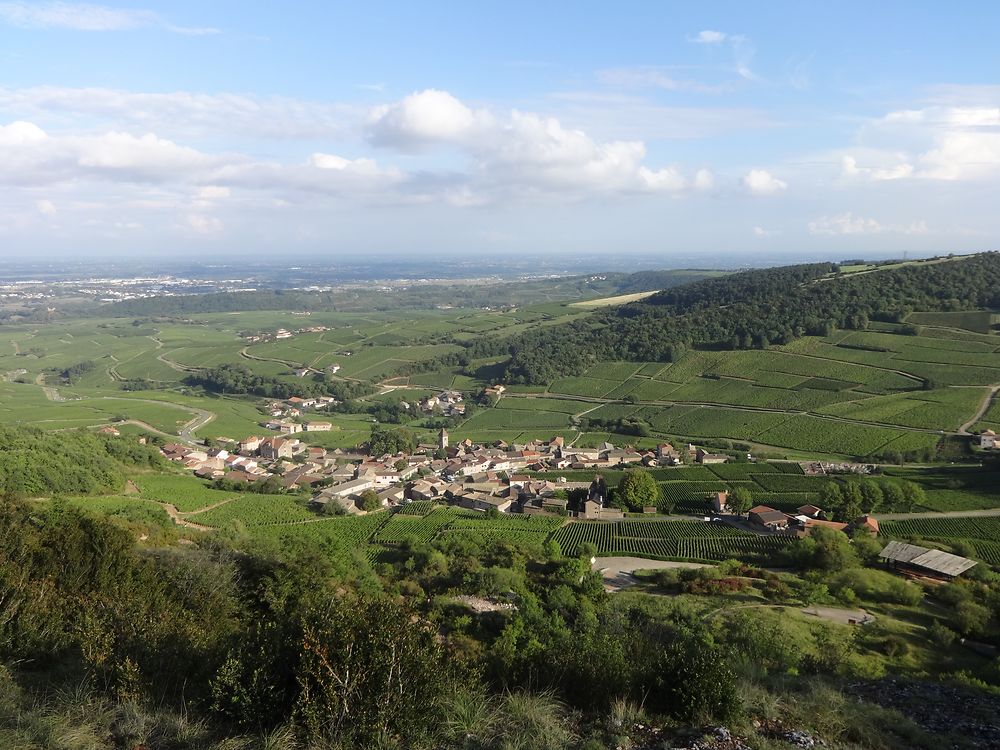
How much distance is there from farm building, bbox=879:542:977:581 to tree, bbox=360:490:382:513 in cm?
2769

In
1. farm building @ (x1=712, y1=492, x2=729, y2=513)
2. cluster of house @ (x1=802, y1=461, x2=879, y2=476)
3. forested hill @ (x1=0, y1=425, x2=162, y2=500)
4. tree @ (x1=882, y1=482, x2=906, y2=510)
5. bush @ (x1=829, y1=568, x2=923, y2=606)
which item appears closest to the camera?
bush @ (x1=829, y1=568, x2=923, y2=606)

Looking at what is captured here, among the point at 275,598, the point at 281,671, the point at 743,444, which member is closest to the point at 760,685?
the point at 281,671

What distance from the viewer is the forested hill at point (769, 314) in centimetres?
7294

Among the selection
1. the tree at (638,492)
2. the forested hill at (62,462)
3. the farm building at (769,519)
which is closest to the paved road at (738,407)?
the farm building at (769,519)

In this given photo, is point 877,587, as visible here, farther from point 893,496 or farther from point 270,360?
point 270,360

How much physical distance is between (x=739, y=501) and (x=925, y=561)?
10.3m

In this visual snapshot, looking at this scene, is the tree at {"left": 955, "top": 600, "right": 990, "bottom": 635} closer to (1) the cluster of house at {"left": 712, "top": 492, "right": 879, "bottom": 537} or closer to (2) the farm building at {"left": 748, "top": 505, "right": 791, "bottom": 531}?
(1) the cluster of house at {"left": 712, "top": 492, "right": 879, "bottom": 537}

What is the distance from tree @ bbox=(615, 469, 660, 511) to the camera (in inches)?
1449

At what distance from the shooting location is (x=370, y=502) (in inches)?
1492

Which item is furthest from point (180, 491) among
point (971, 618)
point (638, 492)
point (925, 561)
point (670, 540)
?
point (925, 561)

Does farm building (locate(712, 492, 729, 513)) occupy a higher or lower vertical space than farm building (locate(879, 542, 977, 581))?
lower

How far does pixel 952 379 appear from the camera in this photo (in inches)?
2156

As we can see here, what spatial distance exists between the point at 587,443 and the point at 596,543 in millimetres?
22954

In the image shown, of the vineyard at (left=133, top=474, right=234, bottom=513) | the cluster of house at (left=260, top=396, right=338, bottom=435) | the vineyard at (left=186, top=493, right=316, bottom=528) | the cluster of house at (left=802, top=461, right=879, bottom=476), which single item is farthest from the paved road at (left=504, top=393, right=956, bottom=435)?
the vineyard at (left=133, top=474, right=234, bottom=513)
